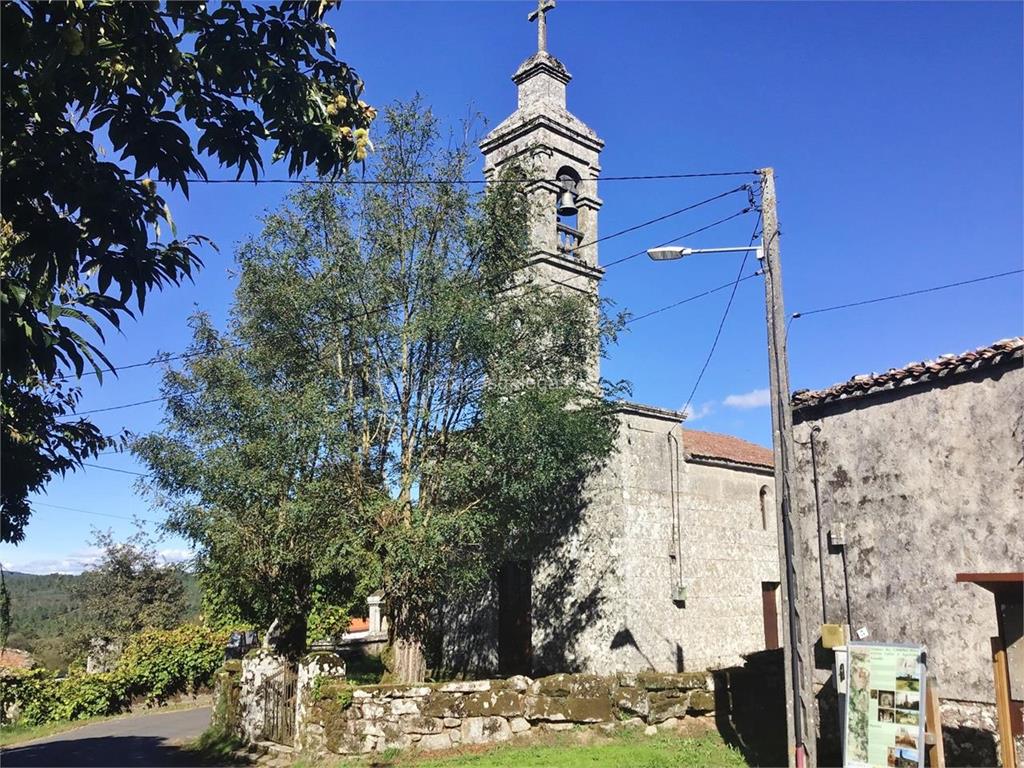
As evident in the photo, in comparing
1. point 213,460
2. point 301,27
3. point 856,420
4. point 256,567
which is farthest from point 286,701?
point 301,27

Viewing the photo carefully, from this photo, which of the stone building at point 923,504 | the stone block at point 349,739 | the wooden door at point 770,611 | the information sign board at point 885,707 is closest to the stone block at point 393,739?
the stone block at point 349,739

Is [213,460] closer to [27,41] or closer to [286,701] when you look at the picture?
[286,701]

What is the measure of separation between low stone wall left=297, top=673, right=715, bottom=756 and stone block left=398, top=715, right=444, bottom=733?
1 cm

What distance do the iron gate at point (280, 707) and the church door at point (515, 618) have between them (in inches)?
226

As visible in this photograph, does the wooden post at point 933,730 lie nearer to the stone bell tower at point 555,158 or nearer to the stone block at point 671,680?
the stone block at point 671,680

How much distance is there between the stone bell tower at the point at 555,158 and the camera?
1856cm

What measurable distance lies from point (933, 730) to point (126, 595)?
31.5 m

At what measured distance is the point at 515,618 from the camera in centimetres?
1866

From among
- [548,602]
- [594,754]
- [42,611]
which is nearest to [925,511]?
[594,754]

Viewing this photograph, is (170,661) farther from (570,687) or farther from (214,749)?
(570,687)

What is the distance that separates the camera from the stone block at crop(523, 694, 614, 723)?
12836 mm

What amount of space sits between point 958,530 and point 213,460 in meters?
11.9

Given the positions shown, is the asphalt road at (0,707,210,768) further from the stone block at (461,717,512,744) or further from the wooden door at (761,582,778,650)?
the wooden door at (761,582,778,650)

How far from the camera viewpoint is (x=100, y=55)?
455 cm
